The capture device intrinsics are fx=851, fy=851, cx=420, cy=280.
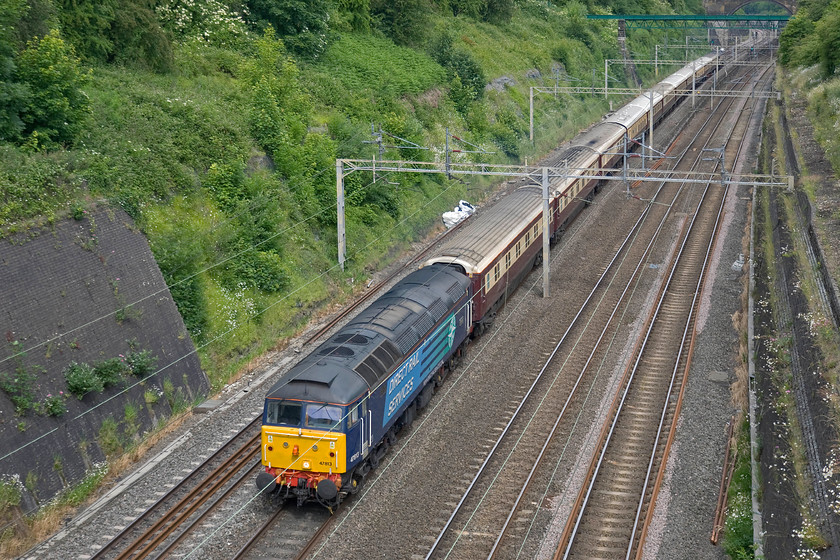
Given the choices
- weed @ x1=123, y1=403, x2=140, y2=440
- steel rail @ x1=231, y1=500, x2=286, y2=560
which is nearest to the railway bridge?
weed @ x1=123, y1=403, x2=140, y2=440

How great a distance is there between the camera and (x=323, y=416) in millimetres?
17984

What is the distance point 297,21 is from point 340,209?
1788 cm

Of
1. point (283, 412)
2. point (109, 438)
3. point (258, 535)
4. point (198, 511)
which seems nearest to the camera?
point (258, 535)

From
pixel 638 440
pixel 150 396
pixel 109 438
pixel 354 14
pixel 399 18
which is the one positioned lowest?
pixel 638 440

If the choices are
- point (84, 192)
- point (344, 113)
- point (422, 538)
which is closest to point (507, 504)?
point (422, 538)

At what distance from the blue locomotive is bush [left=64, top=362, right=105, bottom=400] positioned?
541 cm

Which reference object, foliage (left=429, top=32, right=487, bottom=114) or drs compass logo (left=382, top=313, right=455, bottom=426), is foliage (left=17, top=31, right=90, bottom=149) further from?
foliage (left=429, top=32, right=487, bottom=114)

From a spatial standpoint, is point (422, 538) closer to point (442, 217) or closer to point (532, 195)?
point (532, 195)

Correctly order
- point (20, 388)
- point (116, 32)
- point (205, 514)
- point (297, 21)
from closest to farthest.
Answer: point (205, 514) → point (20, 388) → point (116, 32) → point (297, 21)

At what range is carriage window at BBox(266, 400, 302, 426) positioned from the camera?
1820 centimetres

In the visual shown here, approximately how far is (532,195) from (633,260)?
516cm

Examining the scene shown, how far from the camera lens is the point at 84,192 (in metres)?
24.7

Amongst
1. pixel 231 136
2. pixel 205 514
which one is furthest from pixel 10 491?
pixel 231 136

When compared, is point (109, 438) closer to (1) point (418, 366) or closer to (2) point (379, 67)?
(1) point (418, 366)
